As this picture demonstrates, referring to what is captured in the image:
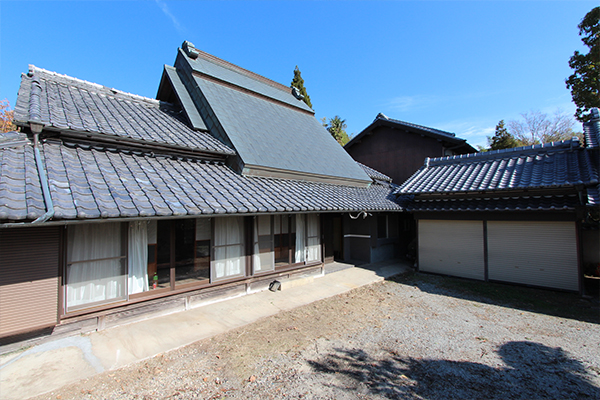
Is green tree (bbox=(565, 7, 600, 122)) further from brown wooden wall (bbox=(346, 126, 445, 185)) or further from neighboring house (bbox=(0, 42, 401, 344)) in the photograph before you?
neighboring house (bbox=(0, 42, 401, 344))

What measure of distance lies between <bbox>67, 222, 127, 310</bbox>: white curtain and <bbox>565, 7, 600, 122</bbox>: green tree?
22632 mm

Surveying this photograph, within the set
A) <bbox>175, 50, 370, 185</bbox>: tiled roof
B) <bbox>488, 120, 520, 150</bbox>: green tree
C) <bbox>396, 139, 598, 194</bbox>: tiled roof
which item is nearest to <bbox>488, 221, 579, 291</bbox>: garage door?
<bbox>396, 139, 598, 194</bbox>: tiled roof

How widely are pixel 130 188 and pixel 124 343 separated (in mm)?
2879

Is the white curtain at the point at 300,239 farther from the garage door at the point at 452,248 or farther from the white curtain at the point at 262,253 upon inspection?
the garage door at the point at 452,248

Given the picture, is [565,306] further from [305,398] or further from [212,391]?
[212,391]

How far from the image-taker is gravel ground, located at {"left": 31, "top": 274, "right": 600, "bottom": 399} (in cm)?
372

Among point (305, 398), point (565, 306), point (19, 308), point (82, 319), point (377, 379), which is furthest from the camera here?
point (565, 306)

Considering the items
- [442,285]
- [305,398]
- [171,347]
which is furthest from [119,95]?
[442,285]

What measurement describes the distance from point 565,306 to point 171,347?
369 inches

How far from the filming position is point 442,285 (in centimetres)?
897

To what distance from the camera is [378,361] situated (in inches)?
177

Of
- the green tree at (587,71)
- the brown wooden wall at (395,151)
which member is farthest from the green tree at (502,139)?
the brown wooden wall at (395,151)

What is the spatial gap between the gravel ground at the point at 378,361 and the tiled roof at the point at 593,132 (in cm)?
597

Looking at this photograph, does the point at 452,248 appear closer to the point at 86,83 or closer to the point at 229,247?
the point at 229,247
